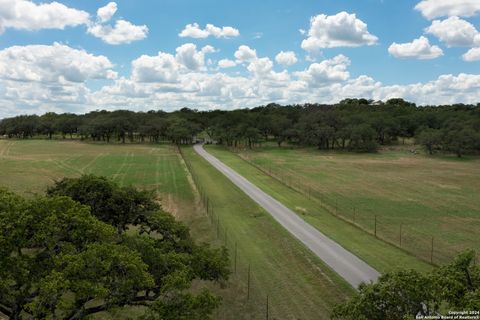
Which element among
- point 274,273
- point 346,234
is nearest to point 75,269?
point 274,273

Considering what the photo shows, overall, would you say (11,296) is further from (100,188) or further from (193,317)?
(100,188)

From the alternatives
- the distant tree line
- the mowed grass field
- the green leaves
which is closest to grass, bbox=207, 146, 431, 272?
the mowed grass field

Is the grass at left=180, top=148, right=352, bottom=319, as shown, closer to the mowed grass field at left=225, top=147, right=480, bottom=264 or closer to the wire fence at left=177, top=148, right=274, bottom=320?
the wire fence at left=177, top=148, right=274, bottom=320

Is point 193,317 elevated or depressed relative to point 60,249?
depressed

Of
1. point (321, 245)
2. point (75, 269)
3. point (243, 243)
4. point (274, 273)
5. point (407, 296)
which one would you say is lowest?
point (274, 273)

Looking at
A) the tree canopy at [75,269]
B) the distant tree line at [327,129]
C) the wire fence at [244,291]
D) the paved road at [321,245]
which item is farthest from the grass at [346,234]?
the distant tree line at [327,129]

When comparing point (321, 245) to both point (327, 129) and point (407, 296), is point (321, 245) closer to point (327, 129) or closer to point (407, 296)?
point (407, 296)

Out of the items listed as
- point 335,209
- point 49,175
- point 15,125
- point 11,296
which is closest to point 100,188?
point 11,296
